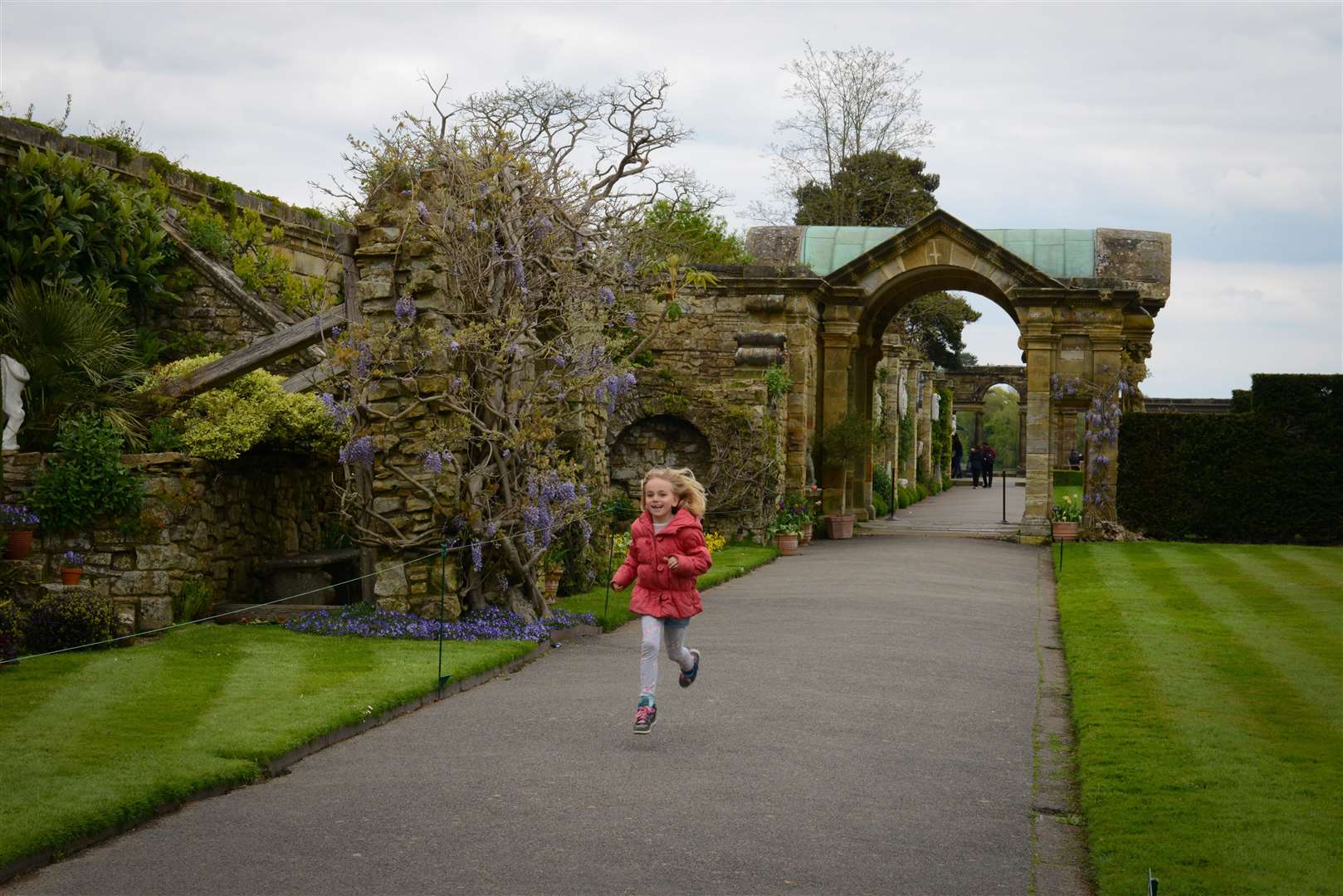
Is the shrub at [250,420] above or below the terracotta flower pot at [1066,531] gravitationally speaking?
above

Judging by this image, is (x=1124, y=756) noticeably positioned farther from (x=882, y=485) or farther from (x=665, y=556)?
(x=882, y=485)

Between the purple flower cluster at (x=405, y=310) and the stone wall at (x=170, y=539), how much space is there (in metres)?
2.38

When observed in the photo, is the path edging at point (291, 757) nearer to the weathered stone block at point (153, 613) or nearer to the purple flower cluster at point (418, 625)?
the purple flower cluster at point (418, 625)

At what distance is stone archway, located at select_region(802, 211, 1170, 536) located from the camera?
77.3ft

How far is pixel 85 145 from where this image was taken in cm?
1648

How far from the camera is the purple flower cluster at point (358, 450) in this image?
1164 cm

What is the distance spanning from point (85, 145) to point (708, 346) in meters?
10.9

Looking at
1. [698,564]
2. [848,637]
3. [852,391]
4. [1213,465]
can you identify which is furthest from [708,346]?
[698,564]

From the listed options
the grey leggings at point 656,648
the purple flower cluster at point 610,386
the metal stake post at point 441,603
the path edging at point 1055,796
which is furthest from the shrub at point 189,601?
the path edging at point 1055,796

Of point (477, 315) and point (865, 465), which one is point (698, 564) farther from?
point (865, 465)

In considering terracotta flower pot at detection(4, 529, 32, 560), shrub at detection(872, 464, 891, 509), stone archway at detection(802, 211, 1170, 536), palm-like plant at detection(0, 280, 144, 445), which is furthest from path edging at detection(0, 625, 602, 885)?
shrub at detection(872, 464, 891, 509)

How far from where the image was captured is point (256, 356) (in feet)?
43.1

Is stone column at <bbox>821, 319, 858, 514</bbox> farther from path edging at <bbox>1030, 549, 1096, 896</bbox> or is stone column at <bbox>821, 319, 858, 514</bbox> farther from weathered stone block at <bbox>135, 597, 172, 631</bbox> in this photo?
weathered stone block at <bbox>135, 597, 172, 631</bbox>

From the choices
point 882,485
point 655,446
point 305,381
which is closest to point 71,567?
point 305,381
